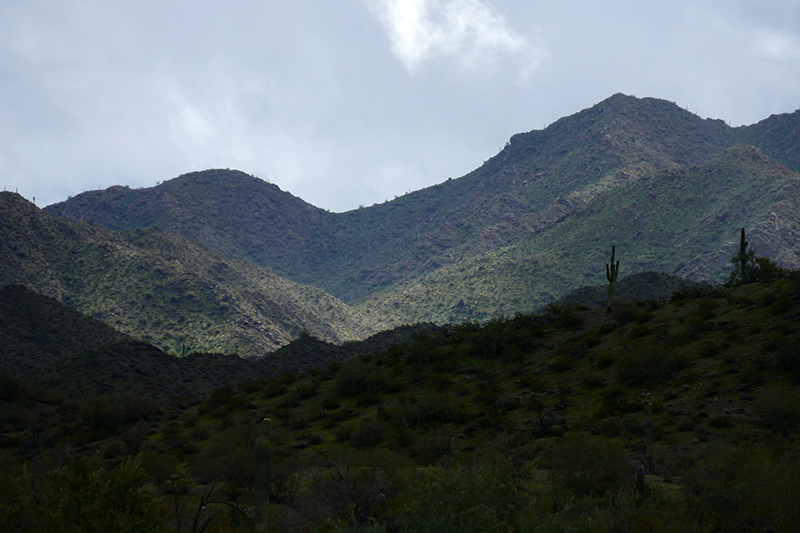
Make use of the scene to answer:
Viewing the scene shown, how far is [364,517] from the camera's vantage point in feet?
34.4

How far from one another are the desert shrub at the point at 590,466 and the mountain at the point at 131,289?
71625 mm

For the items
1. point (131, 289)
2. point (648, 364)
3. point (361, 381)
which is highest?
point (131, 289)

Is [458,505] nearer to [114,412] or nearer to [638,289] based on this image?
[114,412]

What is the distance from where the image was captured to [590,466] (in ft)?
39.4

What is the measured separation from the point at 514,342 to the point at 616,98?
7101 inches

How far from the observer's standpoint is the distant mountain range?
278 ft

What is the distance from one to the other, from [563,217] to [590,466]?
11682 cm

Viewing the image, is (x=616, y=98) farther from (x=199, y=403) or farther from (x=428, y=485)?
(x=428, y=485)

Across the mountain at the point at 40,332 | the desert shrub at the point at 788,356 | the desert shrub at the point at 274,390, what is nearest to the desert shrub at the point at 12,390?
the desert shrub at the point at 274,390

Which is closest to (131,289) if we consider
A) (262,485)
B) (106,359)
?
(106,359)

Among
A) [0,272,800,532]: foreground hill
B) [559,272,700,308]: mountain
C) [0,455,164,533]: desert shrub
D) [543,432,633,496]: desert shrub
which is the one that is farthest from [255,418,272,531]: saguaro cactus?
[559,272,700,308]: mountain

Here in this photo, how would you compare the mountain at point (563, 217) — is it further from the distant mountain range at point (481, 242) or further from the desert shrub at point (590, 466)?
the desert shrub at point (590, 466)

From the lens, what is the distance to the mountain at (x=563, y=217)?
96.1m

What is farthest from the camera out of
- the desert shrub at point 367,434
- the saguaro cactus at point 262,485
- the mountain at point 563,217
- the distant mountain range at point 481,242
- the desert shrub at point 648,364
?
the mountain at point 563,217
